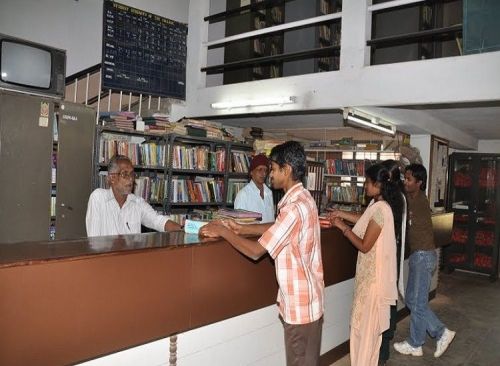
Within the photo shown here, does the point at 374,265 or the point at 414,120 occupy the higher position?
the point at 414,120

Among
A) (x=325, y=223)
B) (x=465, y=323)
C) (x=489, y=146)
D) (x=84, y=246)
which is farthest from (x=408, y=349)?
(x=489, y=146)

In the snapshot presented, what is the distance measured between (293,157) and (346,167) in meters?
5.27

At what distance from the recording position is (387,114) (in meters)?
4.34

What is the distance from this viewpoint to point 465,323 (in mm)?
4914

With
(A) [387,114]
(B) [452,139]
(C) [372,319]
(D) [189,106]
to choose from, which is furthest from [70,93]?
(B) [452,139]

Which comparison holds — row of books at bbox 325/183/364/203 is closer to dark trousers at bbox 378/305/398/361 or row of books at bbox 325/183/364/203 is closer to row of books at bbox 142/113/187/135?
row of books at bbox 142/113/187/135

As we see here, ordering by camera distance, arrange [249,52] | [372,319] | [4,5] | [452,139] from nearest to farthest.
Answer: [372,319]
[4,5]
[452,139]
[249,52]

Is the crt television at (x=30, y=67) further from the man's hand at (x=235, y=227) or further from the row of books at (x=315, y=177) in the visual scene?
the row of books at (x=315, y=177)

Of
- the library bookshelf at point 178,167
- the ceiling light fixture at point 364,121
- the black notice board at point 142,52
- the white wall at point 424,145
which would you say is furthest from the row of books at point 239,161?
the white wall at point 424,145

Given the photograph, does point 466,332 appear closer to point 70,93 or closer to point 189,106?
point 189,106

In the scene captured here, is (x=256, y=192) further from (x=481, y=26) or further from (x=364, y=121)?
(x=481, y=26)

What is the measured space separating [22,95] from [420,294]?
13.5 ft

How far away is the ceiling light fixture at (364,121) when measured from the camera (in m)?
4.12

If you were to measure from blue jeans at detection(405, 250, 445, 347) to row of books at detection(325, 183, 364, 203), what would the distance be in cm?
305
